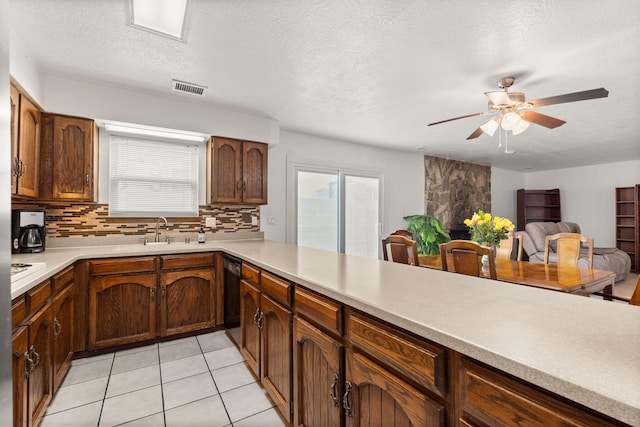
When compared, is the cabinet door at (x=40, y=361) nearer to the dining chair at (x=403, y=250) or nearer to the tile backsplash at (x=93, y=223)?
the tile backsplash at (x=93, y=223)

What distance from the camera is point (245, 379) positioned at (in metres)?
2.21

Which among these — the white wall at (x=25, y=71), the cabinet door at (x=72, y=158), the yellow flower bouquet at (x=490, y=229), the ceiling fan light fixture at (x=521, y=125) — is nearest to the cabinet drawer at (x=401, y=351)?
the yellow flower bouquet at (x=490, y=229)

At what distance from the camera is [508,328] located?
0.84 m

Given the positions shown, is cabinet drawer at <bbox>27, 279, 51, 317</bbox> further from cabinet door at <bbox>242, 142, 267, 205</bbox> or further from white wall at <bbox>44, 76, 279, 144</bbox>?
cabinet door at <bbox>242, 142, 267, 205</bbox>

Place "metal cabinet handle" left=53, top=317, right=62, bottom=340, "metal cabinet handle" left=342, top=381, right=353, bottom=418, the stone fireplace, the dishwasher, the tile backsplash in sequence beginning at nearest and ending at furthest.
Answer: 1. "metal cabinet handle" left=342, top=381, right=353, bottom=418
2. "metal cabinet handle" left=53, top=317, right=62, bottom=340
3. the tile backsplash
4. the dishwasher
5. the stone fireplace

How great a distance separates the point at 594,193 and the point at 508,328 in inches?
339

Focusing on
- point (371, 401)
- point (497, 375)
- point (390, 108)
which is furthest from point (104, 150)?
point (497, 375)

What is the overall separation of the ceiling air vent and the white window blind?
2.33 feet

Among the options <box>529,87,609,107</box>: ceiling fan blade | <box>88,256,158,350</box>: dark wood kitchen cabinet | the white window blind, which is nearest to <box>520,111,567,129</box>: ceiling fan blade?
<box>529,87,609,107</box>: ceiling fan blade

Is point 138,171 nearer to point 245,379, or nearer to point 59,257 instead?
point 59,257

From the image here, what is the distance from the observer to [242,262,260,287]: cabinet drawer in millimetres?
2058

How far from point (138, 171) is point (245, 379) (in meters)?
2.40

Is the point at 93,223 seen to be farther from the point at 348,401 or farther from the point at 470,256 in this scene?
the point at 470,256

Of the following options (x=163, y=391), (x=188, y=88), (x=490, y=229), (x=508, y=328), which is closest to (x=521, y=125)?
(x=490, y=229)
